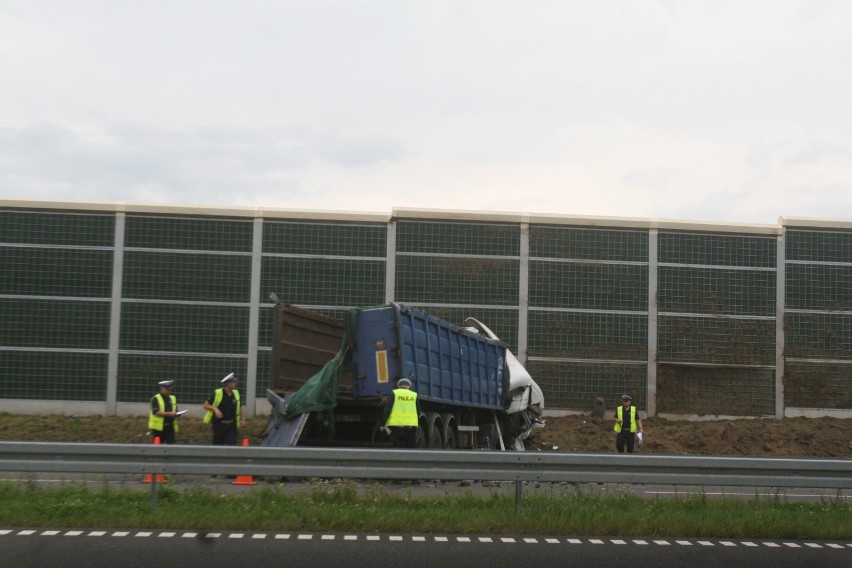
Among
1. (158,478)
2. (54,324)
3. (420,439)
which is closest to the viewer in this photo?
(158,478)

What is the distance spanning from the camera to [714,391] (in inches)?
1187

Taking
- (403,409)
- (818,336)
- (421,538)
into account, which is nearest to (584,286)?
(818,336)

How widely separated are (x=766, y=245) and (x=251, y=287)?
48.9ft

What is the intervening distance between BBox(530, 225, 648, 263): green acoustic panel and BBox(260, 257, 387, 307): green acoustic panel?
4.55 metres

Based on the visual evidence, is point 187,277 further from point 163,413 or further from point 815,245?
point 815,245

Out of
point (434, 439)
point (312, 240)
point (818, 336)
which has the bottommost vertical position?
point (434, 439)

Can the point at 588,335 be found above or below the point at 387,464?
above

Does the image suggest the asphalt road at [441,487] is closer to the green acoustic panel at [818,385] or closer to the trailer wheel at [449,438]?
the trailer wheel at [449,438]

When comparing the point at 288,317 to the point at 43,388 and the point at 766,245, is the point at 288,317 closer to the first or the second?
the point at 43,388

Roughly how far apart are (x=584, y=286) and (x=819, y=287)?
23.0 ft

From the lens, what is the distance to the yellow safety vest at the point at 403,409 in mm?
15234

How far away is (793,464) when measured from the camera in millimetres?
11430

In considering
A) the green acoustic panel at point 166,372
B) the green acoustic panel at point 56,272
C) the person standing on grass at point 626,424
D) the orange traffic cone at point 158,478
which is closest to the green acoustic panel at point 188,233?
the green acoustic panel at point 56,272

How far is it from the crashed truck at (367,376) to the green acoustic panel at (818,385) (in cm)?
1276
